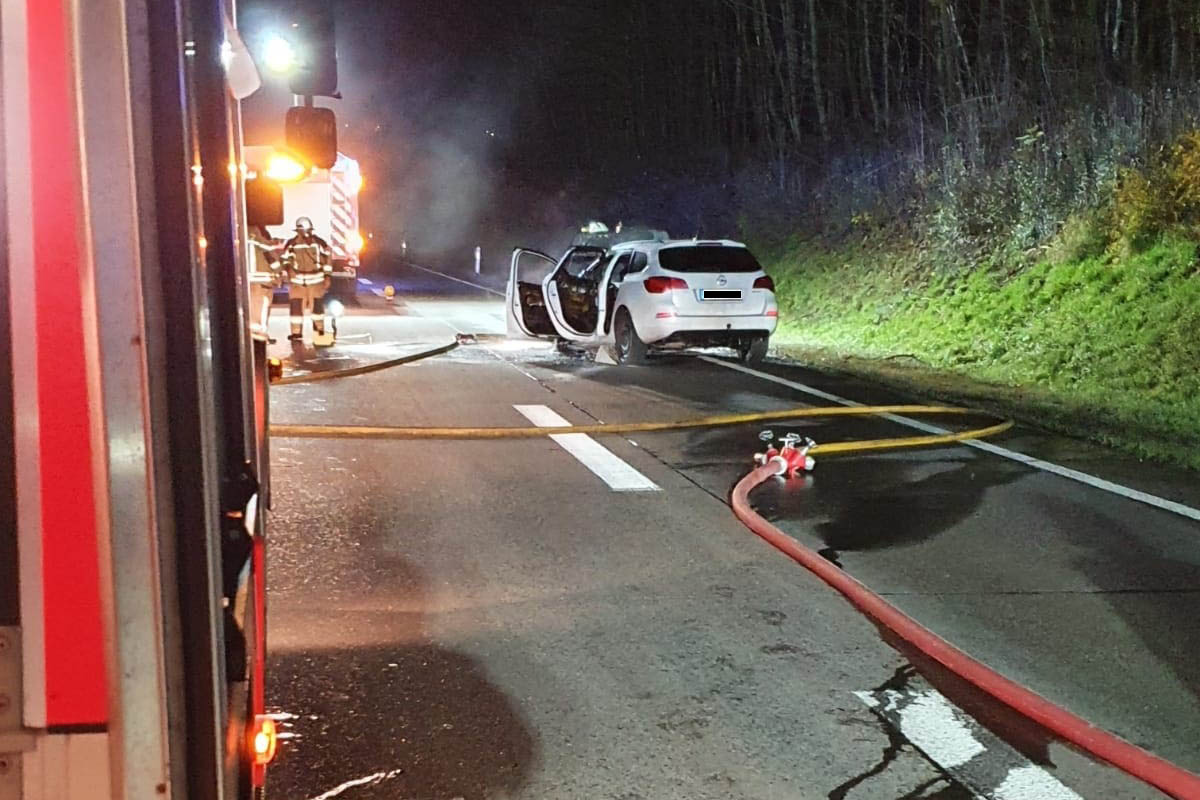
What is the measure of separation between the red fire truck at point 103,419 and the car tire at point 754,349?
527 inches

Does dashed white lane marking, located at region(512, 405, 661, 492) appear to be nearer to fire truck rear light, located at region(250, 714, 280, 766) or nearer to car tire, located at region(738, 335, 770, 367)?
car tire, located at region(738, 335, 770, 367)

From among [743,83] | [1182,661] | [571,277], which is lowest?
[1182,661]

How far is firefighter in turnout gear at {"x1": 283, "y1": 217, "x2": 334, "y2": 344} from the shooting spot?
14461mm

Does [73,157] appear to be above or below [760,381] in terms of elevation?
above

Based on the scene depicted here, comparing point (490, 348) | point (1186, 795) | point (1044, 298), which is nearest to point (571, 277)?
point (490, 348)

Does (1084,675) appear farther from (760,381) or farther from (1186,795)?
(760,381)

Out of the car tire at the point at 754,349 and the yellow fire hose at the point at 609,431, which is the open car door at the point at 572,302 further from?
the yellow fire hose at the point at 609,431

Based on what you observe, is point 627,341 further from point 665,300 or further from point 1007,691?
point 1007,691

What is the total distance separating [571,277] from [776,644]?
11.0 meters

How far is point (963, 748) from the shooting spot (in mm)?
4059

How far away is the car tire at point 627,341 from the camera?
14.7m

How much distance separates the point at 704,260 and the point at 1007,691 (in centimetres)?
1054

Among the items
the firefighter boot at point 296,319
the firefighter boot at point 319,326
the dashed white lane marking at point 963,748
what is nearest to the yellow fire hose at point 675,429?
the dashed white lane marking at point 963,748

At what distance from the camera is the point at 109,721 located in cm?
171
